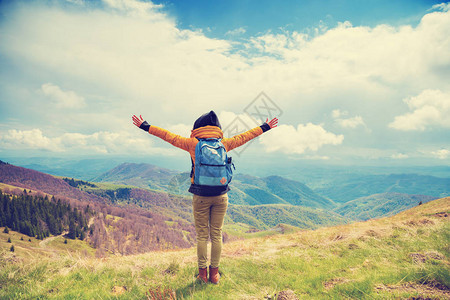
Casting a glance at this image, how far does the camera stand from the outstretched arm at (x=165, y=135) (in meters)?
6.01

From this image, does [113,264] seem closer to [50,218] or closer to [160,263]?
[160,263]

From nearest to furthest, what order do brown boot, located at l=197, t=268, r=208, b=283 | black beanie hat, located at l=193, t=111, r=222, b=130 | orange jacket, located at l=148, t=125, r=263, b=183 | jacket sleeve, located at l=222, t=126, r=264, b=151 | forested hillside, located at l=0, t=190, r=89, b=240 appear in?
brown boot, located at l=197, t=268, r=208, b=283 → orange jacket, located at l=148, t=125, r=263, b=183 → black beanie hat, located at l=193, t=111, r=222, b=130 → jacket sleeve, located at l=222, t=126, r=264, b=151 → forested hillside, located at l=0, t=190, r=89, b=240

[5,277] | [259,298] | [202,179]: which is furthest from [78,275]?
[259,298]

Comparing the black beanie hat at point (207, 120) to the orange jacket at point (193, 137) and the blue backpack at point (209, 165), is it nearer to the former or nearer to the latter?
the orange jacket at point (193, 137)

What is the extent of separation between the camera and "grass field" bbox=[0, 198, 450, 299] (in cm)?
454

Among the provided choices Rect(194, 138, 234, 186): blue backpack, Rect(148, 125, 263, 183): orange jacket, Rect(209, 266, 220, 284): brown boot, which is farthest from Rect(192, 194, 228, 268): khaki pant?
Rect(148, 125, 263, 183): orange jacket

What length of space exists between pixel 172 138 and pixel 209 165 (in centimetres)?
146

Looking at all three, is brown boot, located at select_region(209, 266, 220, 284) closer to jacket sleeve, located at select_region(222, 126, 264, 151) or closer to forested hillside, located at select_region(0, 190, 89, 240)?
jacket sleeve, located at select_region(222, 126, 264, 151)

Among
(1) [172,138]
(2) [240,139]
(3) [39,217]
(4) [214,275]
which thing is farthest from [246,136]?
(3) [39,217]

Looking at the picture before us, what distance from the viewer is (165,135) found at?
20.3ft

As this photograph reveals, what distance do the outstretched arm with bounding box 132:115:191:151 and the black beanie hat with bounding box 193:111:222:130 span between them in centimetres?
56

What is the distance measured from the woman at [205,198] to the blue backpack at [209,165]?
0.46 ft

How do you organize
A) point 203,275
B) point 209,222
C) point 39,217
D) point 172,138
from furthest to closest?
point 39,217 → point 172,138 → point 209,222 → point 203,275

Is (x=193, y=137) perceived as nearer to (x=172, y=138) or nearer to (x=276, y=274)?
(x=172, y=138)
